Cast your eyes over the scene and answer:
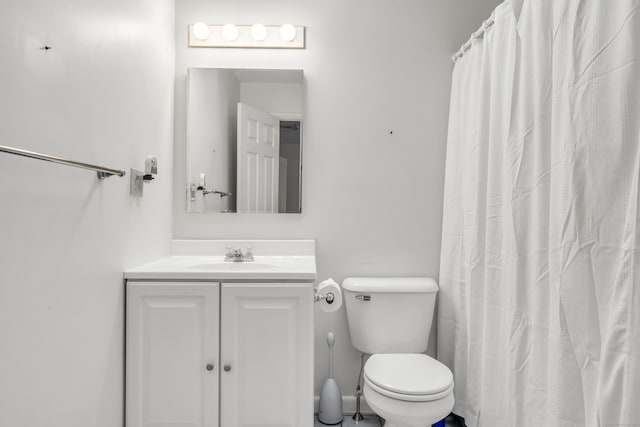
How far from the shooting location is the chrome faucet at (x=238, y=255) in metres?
1.97

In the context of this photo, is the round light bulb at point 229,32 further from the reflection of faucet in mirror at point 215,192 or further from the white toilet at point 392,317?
the white toilet at point 392,317

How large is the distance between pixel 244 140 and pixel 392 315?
122 centimetres

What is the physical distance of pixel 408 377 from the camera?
5.19ft

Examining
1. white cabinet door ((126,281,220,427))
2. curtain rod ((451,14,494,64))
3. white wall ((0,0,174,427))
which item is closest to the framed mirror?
white wall ((0,0,174,427))

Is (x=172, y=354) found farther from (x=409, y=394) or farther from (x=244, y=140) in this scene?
(x=244, y=140)

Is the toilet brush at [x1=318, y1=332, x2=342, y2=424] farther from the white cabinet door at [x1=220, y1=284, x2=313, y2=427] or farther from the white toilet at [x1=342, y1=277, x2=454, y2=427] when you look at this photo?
the white cabinet door at [x1=220, y1=284, x2=313, y2=427]

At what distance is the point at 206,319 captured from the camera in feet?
4.97

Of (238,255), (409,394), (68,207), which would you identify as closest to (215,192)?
(238,255)

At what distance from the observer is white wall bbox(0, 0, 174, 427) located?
3.00ft

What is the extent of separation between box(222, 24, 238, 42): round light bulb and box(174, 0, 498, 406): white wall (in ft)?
0.24

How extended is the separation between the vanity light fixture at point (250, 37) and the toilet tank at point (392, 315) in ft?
4.53

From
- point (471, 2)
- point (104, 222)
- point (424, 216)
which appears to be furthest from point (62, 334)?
point (471, 2)

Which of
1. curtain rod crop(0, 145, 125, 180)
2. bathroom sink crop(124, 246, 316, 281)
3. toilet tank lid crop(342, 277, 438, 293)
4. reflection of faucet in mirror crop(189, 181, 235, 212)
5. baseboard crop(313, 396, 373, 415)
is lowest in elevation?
baseboard crop(313, 396, 373, 415)

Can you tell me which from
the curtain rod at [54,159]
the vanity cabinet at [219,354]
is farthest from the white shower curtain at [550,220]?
the curtain rod at [54,159]
